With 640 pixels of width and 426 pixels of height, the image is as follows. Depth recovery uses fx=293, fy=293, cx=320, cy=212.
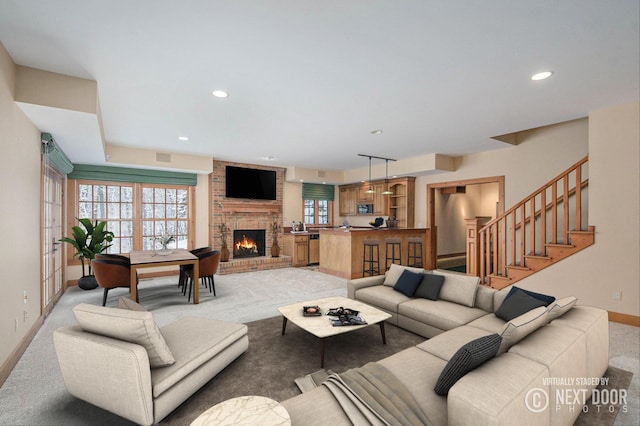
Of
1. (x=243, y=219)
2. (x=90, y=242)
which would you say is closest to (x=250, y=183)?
(x=243, y=219)

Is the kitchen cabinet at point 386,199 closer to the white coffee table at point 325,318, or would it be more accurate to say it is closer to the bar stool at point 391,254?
the bar stool at point 391,254

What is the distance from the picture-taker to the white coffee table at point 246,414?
4.28 feet

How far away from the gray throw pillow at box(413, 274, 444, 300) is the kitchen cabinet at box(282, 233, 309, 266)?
4.77m

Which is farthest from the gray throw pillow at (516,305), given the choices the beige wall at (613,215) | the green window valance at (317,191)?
the green window valance at (317,191)

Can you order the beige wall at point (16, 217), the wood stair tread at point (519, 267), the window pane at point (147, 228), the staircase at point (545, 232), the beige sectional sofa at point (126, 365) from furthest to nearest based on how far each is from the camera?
the window pane at point (147, 228) → the wood stair tread at point (519, 267) → the staircase at point (545, 232) → the beige wall at point (16, 217) → the beige sectional sofa at point (126, 365)

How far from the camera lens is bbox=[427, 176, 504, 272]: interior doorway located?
24.4ft

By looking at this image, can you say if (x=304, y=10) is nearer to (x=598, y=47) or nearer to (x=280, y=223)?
(x=598, y=47)

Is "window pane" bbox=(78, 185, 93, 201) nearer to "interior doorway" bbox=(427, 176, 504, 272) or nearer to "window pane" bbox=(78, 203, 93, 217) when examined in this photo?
"window pane" bbox=(78, 203, 93, 217)

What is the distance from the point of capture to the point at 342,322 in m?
2.79

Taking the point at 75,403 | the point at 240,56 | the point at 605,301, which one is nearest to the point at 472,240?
the point at 605,301

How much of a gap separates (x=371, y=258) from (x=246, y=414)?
505cm

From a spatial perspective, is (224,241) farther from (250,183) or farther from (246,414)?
(246,414)

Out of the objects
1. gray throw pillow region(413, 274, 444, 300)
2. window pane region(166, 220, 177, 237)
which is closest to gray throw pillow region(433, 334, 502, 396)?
gray throw pillow region(413, 274, 444, 300)

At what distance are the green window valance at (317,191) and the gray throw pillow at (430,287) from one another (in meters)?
5.78
